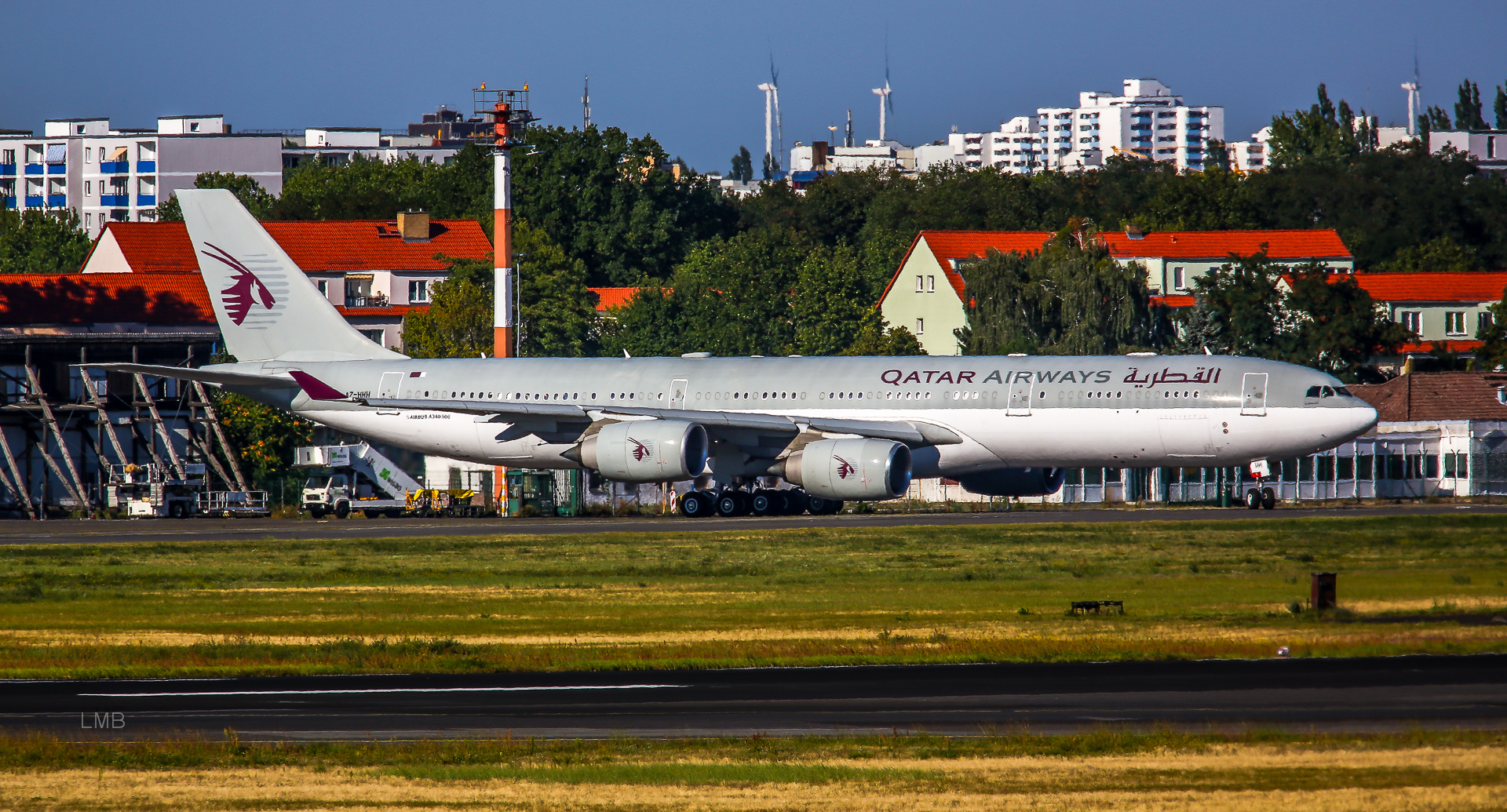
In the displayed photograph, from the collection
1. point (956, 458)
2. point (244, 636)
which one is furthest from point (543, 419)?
point (244, 636)

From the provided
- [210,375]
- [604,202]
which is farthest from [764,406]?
[604,202]

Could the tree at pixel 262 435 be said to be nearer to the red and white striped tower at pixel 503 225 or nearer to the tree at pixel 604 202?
the red and white striped tower at pixel 503 225

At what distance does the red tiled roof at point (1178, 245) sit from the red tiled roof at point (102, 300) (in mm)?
45511

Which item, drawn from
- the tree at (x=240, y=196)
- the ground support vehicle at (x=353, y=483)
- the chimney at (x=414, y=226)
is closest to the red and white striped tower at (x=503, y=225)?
the ground support vehicle at (x=353, y=483)

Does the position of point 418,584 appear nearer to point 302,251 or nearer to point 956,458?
point 956,458

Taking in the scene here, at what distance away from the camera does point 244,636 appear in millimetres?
21578

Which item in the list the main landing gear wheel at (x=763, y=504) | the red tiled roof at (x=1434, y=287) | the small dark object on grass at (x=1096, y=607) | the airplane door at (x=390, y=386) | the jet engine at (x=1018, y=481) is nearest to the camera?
the small dark object on grass at (x=1096, y=607)

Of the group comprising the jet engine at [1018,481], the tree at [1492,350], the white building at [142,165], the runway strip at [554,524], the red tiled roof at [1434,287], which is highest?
the white building at [142,165]

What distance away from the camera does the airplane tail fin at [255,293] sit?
50719mm

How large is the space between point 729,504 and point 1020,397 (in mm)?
8717

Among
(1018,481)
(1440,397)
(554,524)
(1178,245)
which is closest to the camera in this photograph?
(554,524)

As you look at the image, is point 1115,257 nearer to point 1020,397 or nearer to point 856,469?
point 1020,397

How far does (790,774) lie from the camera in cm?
1247

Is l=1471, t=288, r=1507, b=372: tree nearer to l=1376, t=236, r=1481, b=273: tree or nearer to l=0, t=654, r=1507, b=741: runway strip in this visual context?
l=1376, t=236, r=1481, b=273: tree
